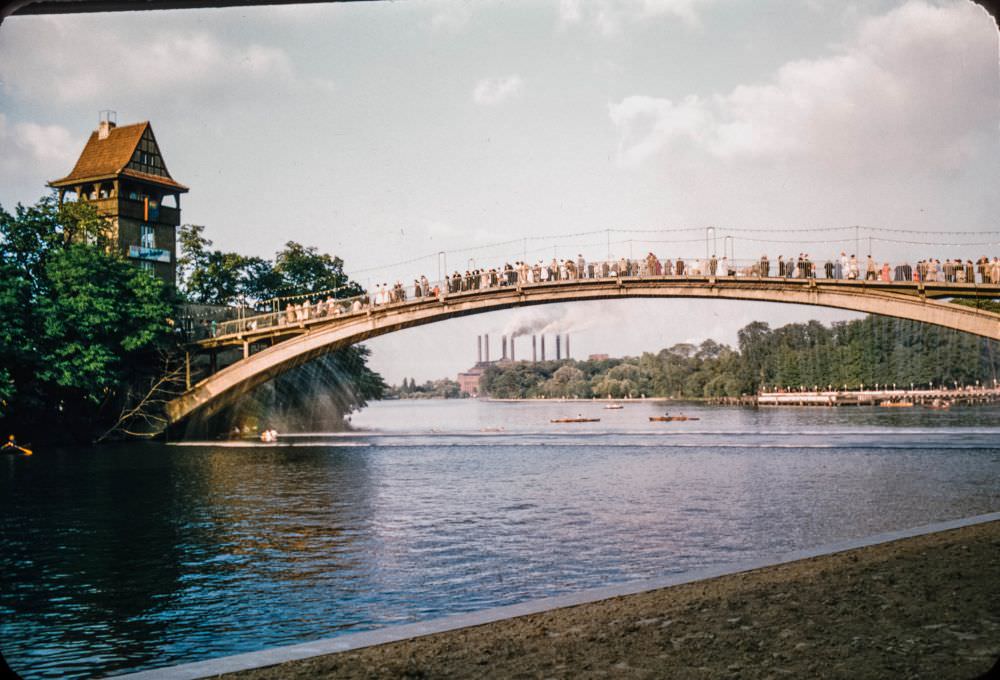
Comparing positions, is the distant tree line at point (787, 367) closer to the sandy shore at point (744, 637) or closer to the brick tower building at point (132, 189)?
the brick tower building at point (132, 189)

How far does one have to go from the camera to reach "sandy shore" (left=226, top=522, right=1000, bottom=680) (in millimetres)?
5875

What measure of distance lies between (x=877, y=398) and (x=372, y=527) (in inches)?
2991

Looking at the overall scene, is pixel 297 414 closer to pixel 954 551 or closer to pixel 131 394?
pixel 131 394

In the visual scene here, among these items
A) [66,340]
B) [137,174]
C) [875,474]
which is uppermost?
[137,174]

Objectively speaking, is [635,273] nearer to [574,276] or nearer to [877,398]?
[574,276]

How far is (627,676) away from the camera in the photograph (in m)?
5.75

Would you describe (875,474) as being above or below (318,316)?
below

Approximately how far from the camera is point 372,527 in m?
16.1

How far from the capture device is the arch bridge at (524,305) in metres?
34.8

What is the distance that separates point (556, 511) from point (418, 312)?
22350 millimetres

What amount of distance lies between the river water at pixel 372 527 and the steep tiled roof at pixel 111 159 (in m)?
17.8

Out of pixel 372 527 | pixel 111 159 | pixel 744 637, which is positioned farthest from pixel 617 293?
pixel 744 637

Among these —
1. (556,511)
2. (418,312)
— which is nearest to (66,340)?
(418,312)

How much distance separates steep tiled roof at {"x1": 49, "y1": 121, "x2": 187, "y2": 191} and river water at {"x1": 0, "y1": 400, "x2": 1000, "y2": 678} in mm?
17839
